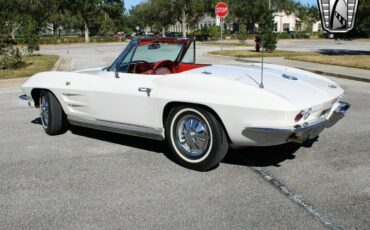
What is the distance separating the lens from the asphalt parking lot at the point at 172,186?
337cm

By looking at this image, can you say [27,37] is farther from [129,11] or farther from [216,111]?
[129,11]

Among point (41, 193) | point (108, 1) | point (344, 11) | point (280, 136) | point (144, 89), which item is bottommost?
point (41, 193)

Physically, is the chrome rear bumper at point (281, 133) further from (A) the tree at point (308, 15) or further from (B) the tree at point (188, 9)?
(A) the tree at point (308, 15)

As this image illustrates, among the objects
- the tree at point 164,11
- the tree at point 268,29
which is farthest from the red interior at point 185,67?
the tree at point 164,11

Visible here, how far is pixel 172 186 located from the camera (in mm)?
4082

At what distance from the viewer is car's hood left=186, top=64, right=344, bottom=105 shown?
4.18 m

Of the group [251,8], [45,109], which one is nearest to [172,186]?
[45,109]

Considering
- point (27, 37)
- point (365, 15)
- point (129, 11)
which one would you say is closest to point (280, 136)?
point (27, 37)

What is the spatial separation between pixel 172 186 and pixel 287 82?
5.45 feet

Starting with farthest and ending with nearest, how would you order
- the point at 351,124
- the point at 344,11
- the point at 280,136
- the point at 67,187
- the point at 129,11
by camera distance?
the point at 129,11 < the point at 344,11 < the point at 351,124 < the point at 67,187 < the point at 280,136

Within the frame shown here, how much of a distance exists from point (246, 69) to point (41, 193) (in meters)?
2.66

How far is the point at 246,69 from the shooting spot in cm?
509

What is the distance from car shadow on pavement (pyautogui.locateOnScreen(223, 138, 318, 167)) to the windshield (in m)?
1.46

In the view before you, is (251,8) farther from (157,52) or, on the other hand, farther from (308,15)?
(157,52)
